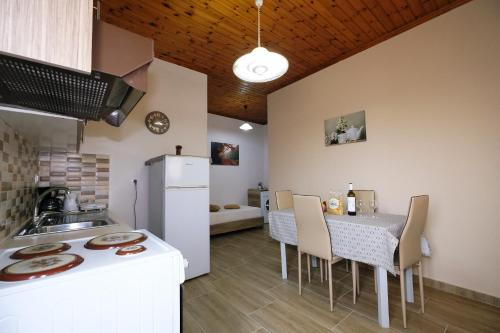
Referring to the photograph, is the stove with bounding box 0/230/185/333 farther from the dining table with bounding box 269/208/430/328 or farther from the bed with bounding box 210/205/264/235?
the bed with bounding box 210/205/264/235

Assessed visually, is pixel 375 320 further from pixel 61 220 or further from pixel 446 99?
pixel 61 220

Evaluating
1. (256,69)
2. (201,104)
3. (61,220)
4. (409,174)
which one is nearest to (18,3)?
(256,69)

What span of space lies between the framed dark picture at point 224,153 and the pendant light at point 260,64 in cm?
365

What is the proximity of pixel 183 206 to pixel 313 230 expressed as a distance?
1.45 meters

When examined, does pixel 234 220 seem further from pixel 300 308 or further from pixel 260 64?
pixel 260 64

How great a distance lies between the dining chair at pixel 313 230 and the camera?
1.97 metres

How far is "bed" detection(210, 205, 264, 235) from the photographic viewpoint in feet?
14.3

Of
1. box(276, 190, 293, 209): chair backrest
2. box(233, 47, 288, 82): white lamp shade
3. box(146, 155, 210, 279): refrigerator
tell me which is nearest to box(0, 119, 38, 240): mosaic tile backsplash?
box(146, 155, 210, 279): refrigerator

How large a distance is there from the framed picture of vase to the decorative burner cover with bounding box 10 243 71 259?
10.3 ft

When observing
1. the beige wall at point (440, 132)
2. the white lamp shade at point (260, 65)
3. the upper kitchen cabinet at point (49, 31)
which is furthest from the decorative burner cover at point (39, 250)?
the beige wall at point (440, 132)

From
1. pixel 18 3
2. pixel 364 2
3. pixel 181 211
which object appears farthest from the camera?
pixel 181 211

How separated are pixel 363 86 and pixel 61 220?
3.67m

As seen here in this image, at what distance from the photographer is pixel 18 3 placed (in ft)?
1.98

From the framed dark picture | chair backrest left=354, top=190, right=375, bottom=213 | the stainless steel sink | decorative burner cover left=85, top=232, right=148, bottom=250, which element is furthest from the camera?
the framed dark picture
